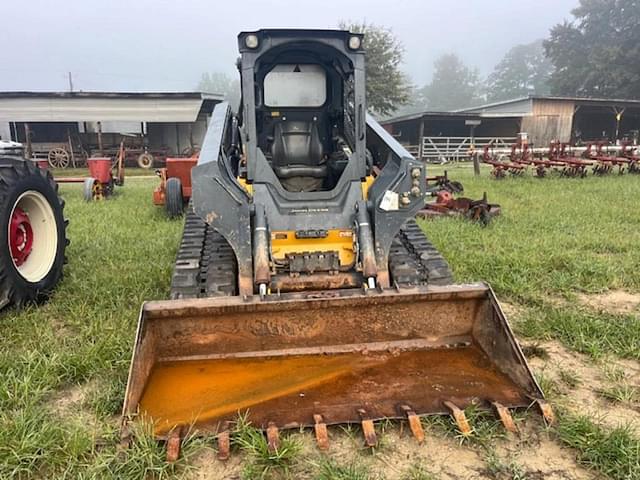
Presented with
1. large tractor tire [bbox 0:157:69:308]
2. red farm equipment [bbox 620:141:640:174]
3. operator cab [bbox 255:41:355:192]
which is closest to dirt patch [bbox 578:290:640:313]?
operator cab [bbox 255:41:355:192]

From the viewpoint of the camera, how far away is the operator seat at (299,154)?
15.5ft

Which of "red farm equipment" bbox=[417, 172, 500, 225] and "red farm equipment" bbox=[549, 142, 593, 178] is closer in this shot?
"red farm equipment" bbox=[417, 172, 500, 225]

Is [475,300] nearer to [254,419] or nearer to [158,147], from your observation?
[254,419]

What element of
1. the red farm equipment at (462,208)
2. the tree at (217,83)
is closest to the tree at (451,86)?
the tree at (217,83)

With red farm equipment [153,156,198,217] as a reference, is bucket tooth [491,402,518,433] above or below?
below

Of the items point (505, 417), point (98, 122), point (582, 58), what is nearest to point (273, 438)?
point (505, 417)

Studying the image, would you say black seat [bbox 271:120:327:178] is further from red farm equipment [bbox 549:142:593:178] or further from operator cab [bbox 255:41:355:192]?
red farm equipment [bbox 549:142:593:178]

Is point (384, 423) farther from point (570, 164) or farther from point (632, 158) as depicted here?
point (632, 158)

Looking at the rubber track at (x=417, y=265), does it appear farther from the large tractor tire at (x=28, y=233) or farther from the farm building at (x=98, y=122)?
the farm building at (x=98, y=122)

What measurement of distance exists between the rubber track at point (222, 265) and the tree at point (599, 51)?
145ft

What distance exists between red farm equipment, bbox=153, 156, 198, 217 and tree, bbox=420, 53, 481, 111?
332 ft

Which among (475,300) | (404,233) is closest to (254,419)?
(475,300)

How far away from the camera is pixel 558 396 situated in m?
2.85

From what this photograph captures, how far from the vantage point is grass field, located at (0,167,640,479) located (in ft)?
7.47
